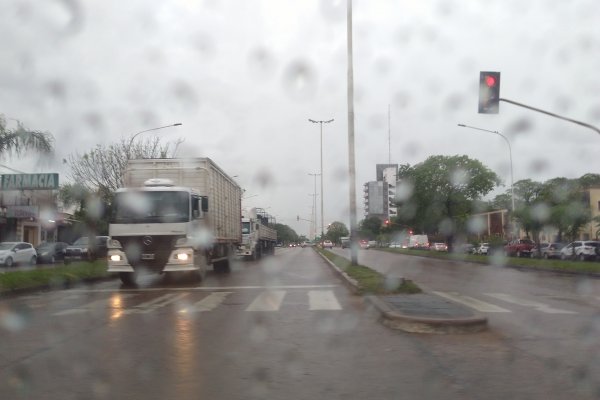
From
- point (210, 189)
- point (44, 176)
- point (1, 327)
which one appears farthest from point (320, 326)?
point (44, 176)

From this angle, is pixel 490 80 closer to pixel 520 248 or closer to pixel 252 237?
pixel 252 237

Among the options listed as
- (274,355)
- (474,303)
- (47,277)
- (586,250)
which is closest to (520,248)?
(586,250)

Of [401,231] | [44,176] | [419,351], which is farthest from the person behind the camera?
[401,231]

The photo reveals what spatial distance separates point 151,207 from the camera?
1573 centimetres

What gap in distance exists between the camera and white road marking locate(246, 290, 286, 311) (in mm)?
11062

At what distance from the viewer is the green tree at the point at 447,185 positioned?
44.2m

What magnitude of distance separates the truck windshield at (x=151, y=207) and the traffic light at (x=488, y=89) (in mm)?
8673

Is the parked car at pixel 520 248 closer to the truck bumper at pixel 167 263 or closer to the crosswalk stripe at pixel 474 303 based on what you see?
the crosswalk stripe at pixel 474 303

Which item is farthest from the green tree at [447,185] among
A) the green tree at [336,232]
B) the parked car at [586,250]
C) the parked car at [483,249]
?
the green tree at [336,232]

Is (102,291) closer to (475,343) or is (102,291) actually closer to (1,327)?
(1,327)

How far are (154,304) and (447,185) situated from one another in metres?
36.0

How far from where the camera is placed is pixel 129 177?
59.8 ft

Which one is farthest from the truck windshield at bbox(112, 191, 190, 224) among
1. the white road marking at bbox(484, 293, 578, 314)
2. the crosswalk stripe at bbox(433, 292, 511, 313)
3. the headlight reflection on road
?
the white road marking at bbox(484, 293, 578, 314)

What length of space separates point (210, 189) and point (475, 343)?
508 inches
